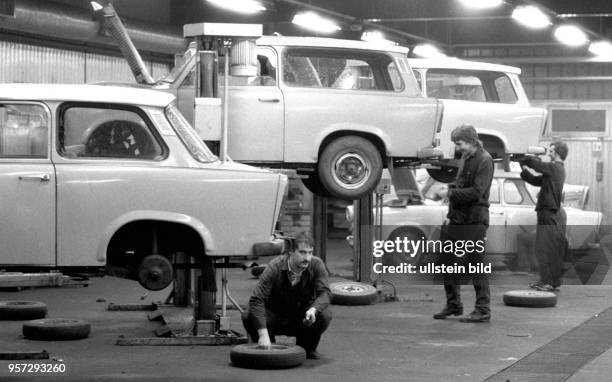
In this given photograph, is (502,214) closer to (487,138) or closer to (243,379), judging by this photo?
(487,138)

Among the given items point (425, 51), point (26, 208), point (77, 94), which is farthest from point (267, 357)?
point (425, 51)

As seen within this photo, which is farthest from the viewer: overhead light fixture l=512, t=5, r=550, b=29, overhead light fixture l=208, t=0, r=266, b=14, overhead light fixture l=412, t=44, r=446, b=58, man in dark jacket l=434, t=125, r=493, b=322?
overhead light fixture l=412, t=44, r=446, b=58

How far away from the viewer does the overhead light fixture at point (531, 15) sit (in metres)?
21.4

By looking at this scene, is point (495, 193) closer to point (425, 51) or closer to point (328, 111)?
point (425, 51)

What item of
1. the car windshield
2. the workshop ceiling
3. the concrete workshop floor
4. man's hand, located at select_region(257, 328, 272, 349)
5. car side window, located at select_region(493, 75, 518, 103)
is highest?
the workshop ceiling

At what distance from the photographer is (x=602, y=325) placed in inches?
501

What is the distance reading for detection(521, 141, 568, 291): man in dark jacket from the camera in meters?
15.8

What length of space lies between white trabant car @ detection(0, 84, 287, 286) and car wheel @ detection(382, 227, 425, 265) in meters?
8.57

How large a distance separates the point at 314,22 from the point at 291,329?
13.1m

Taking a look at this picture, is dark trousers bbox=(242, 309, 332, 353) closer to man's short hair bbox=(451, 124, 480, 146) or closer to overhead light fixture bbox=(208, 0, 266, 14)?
man's short hair bbox=(451, 124, 480, 146)

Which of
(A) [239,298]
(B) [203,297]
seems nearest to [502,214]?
(A) [239,298]

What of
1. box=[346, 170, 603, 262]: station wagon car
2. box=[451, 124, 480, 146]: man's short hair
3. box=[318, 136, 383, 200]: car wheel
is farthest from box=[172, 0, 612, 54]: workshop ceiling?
box=[451, 124, 480, 146]: man's short hair

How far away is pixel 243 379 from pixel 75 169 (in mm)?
2116

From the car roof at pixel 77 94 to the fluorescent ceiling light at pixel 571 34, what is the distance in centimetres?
1645
